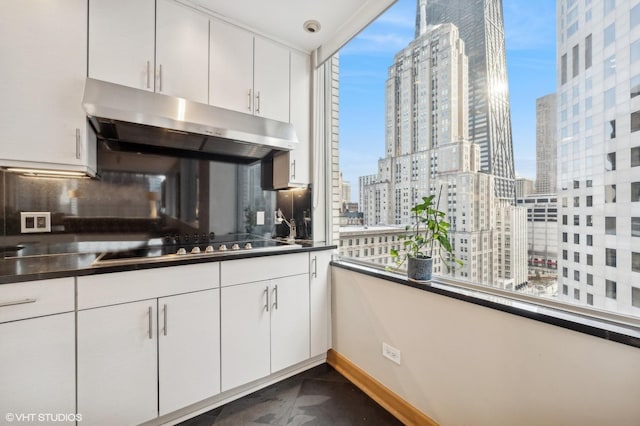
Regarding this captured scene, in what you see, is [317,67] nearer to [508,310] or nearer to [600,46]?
[600,46]

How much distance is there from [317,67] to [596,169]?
1979 millimetres

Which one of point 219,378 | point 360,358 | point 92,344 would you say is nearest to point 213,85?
point 92,344

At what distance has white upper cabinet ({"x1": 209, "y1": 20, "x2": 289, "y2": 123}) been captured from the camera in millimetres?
1870

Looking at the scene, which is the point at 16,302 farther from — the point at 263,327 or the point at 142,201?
the point at 263,327

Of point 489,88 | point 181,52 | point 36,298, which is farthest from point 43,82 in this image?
point 489,88

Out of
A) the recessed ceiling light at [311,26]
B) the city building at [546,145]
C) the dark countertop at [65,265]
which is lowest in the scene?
the dark countertop at [65,265]

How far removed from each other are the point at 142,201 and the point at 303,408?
1705 mm

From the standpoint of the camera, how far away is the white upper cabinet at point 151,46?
1.50 metres

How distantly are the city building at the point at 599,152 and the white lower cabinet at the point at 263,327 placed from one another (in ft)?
4.82

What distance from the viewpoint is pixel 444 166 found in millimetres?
1568

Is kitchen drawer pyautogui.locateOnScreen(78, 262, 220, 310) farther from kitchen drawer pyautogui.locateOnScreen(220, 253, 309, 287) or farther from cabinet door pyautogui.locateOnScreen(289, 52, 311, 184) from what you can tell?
cabinet door pyautogui.locateOnScreen(289, 52, 311, 184)

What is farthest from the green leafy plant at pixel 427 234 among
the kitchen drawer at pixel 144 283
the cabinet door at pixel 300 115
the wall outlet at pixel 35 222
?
the wall outlet at pixel 35 222

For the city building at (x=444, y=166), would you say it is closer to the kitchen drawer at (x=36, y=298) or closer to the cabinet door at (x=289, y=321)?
the cabinet door at (x=289, y=321)

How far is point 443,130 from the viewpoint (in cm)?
159
